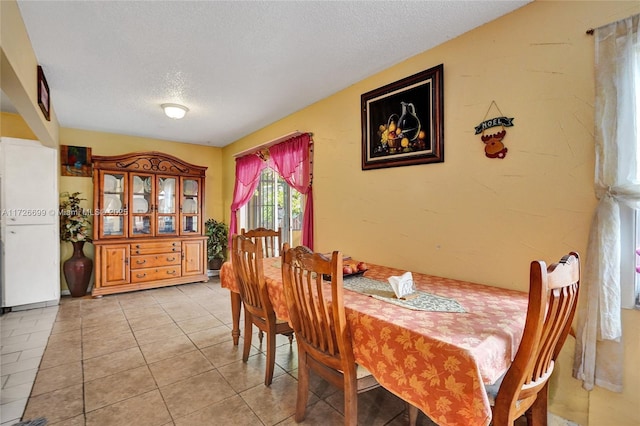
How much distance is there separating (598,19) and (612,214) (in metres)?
1.00

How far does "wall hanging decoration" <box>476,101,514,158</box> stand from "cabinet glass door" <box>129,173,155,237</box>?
4495mm

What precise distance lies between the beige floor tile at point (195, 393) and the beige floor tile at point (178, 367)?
7cm

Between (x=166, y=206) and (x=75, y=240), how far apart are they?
4.00ft

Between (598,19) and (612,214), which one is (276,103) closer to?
(598,19)

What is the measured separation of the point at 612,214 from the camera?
56.4 inches

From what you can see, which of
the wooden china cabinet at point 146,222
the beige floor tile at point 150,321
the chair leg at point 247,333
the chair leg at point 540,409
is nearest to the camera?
the chair leg at point 540,409

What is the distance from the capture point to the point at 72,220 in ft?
13.2

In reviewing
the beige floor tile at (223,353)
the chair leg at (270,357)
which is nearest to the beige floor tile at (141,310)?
the beige floor tile at (223,353)

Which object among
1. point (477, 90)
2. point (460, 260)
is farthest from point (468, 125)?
point (460, 260)

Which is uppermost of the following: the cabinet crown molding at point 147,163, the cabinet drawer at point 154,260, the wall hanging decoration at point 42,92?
the wall hanging decoration at point 42,92

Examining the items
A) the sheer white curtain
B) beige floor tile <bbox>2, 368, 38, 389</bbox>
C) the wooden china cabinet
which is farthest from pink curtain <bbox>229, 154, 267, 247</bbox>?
the sheer white curtain

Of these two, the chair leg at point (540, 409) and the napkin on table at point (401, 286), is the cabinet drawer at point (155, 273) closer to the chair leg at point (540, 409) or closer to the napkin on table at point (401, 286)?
the napkin on table at point (401, 286)

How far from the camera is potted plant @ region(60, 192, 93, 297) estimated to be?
4.03m

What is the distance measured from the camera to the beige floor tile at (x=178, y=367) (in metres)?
2.13
